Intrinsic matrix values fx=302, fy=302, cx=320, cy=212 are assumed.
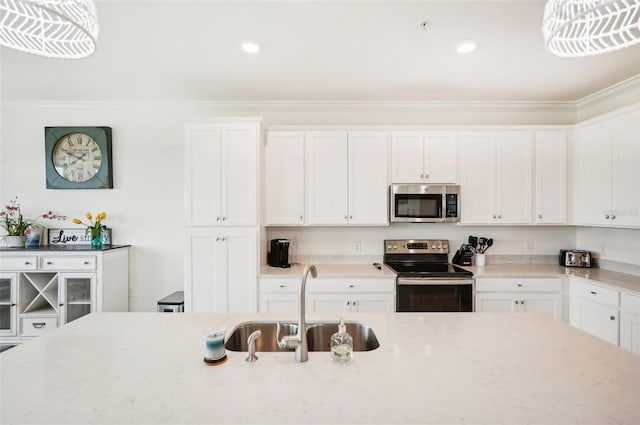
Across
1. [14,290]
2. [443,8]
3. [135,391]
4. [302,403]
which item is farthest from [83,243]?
[443,8]

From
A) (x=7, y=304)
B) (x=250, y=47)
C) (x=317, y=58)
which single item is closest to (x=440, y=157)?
(x=317, y=58)

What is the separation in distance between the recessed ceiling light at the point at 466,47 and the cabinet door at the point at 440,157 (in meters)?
0.97

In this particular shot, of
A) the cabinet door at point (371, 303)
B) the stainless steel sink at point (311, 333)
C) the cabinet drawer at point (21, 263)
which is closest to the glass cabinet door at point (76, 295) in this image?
the cabinet drawer at point (21, 263)

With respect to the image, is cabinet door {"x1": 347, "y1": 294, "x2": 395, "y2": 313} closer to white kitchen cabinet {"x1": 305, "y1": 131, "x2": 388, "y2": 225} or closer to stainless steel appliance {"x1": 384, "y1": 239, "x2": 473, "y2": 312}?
stainless steel appliance {"x1": 384, "y1": 239, "x2": 473, "y2": 312}

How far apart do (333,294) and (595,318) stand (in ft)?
7.34

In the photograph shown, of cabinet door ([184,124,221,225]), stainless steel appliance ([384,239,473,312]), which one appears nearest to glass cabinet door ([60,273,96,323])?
cabinet door ([184,124,221,225])

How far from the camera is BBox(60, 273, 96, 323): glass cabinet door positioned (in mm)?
3004

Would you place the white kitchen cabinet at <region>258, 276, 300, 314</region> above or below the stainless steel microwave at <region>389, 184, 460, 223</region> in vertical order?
below

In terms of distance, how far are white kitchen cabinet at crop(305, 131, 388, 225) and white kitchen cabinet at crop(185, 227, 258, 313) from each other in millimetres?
868

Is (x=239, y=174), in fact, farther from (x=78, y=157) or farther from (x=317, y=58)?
(x=78, y=157)

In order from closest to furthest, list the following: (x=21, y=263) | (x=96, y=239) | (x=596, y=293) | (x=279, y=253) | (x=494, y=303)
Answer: (x=596, y=293), (x=494, y=303), (x=21, y=263), (x=279, y=253), (x=96, y=239)

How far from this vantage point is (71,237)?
136 inches

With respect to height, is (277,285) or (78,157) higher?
(78,157)

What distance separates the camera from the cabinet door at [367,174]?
10.4 feet
